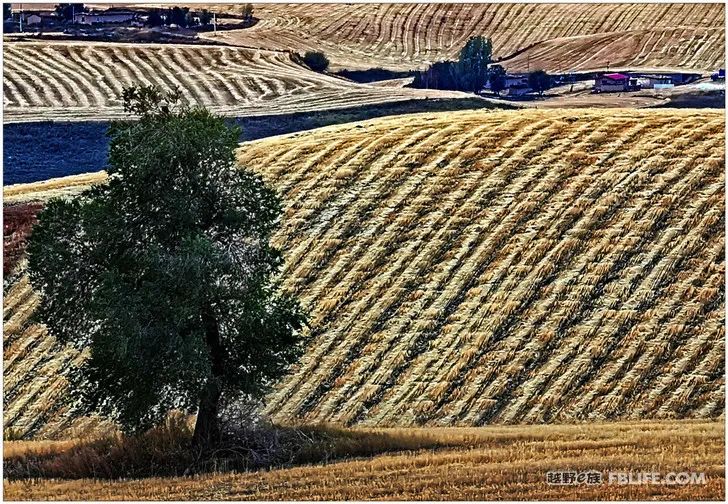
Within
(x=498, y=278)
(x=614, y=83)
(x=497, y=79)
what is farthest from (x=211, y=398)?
(x=497, y=79)

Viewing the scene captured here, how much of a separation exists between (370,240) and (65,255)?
15055 mm

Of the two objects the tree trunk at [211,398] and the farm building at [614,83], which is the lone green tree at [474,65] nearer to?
the farm building at [614,83]

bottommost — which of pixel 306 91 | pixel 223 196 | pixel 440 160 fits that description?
pixel 306 91

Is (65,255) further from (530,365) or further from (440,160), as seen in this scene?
(440,160)

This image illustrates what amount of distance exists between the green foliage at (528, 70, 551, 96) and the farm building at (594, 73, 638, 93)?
4466 millimetres

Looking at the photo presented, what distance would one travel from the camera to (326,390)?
3080 cm

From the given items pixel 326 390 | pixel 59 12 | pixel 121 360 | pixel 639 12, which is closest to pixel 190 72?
pixel 59 12

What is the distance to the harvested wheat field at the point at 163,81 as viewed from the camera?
263 ft

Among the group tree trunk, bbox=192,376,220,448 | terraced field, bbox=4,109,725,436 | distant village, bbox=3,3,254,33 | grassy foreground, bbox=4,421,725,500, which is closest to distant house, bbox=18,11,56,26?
distant village, bbox=3,3,254,33

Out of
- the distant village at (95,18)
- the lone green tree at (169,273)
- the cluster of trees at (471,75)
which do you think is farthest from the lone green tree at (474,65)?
the lone green tree at (169,273)

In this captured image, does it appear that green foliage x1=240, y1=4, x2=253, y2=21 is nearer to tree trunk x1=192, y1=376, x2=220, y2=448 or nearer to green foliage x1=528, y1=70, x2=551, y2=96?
green foliage x1=528, y1=70, x2=551, y2=96

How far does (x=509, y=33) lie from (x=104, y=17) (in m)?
38.0

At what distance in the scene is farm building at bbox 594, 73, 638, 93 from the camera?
9631 centimetres

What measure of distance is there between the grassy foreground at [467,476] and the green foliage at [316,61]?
270 feet
